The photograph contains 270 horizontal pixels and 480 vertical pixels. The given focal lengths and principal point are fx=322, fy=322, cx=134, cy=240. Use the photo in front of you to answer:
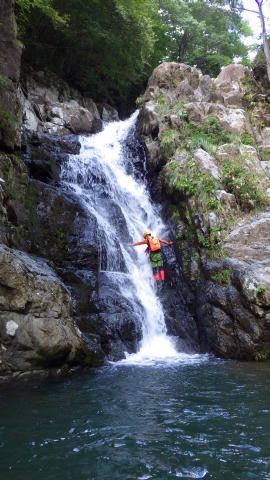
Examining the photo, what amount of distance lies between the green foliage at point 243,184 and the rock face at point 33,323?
21.3 feet

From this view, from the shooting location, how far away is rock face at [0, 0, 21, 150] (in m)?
8.10

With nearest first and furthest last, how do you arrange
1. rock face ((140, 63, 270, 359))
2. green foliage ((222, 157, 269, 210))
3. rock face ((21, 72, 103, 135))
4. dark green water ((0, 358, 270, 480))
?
dark green water ((0, 358, 270, 480)) → rock face ((140, 63, 270, 359)) → green foliage ((222, 157, 269, 210)) → rock face ((21, 72, 103, 135))

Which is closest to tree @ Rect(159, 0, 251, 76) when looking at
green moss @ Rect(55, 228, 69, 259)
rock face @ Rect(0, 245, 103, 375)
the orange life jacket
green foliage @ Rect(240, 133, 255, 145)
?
green foliage @ Rect(240, 133, 255, 145)

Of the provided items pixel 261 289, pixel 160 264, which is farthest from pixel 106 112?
pixel 261 289

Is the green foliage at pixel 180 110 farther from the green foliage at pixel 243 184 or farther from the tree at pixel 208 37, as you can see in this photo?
the tree at pixel 208 37

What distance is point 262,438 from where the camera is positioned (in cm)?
325

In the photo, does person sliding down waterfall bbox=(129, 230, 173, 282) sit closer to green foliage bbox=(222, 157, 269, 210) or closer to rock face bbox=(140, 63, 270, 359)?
rock face bbox=(140, 63, 270, 359)

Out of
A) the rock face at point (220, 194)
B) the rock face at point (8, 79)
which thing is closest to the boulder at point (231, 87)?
the rock face at point (220, 194)

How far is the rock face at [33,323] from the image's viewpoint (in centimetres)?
539

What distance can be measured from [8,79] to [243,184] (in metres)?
7.46

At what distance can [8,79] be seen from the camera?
28.2 ft

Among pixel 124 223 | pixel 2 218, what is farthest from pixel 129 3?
pixel 2 218

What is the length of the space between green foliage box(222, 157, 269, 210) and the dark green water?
5.82 metres

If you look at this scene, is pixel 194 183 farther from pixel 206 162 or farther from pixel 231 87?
pixel 231 87
